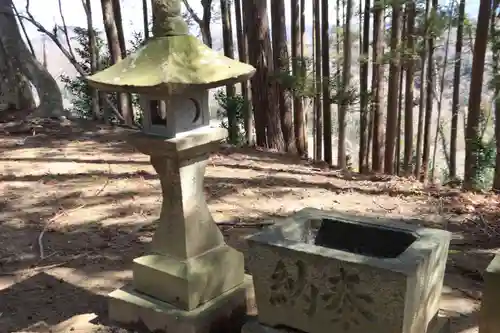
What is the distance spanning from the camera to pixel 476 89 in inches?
289

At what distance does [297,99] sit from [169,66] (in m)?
7.47

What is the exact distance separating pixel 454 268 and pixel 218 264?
2135 millimetres

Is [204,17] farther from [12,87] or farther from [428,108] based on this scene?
[428,108]

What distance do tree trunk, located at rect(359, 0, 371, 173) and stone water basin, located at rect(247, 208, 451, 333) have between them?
7.79 m

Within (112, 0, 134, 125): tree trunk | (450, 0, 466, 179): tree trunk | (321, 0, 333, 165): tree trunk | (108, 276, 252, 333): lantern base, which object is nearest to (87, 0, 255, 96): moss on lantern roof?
(108, 276, 252, 333): lantern base

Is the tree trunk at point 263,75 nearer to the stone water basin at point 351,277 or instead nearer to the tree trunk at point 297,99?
the tree trunk at point 297,99

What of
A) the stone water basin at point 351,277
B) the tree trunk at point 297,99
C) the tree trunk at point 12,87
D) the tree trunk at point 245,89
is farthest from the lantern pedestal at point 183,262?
the tree trunk at point 12,87

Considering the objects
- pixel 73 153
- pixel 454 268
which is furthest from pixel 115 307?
pixel 73 153

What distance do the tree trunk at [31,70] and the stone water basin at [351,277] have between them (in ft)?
25.1

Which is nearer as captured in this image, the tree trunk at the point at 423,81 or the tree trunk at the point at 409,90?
the tree trunk at the point at 409,90

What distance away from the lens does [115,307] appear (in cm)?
316

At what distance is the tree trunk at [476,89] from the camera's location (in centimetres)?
696

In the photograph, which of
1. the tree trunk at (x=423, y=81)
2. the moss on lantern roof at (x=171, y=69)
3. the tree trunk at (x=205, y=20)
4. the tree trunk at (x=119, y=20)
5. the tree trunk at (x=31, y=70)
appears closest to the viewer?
the moss on lantern roof at (x=171, y=69)

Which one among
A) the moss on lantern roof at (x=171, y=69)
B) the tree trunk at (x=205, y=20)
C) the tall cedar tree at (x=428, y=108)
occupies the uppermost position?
the tree trunk at (x=205, y=20)
